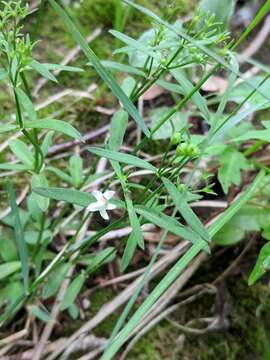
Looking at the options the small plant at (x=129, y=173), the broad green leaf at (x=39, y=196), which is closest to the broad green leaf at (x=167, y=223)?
the small plant at (x=129, y=173)

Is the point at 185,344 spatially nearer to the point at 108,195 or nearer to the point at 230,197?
the point at 230,197

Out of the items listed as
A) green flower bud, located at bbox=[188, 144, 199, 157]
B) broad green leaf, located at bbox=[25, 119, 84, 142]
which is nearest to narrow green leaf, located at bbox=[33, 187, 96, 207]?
broad green leaf, located at bbox=[25, 119, 84, 142]

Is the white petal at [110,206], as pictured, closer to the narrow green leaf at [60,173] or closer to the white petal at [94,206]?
the white petal at [94,206]

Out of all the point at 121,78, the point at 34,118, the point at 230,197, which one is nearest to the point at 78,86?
the point at 121,78

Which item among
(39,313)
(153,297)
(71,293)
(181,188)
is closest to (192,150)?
(181,188)

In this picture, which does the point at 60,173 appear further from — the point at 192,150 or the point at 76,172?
the point at 192,150

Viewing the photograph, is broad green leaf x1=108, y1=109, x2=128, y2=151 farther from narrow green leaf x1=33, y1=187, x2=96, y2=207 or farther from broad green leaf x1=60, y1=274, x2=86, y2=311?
broad green leaf x1=60, y1=274, x2=86, y2=311

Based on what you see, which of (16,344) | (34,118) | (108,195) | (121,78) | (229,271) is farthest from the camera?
(121,78)
